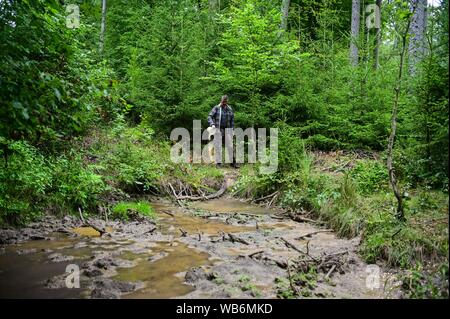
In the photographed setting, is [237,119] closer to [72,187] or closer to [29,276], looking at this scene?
[72,187]

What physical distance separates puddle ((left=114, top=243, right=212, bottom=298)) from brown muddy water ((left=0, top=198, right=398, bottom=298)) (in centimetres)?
1

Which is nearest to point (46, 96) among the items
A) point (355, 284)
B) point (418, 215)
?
point (355, 284)

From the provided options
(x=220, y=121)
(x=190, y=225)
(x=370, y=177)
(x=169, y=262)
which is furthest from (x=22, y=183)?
(x=220, y=121)

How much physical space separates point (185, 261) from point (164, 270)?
0.48 meters

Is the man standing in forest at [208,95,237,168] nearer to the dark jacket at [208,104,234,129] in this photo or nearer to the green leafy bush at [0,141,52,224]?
the dark jacket at [208,104,234,129]

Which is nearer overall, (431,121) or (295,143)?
(431,121)

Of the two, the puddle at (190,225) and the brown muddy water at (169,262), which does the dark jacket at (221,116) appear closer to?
the puddle at (190,225)

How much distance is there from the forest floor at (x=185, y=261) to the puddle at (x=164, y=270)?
0.04 ft

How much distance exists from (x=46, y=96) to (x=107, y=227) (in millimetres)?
3845

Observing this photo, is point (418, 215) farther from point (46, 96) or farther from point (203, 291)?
point (46, 96)

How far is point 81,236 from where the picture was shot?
22.2 ft

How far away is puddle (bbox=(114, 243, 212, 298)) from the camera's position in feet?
14.8

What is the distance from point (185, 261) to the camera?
5.61 m

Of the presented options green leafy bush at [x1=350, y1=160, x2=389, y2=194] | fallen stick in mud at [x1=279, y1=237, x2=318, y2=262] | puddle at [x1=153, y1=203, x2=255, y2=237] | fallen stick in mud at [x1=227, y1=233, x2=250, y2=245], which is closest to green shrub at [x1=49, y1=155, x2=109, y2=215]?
puddle at [x1=153, y1=203, x2=255, y2=237]
